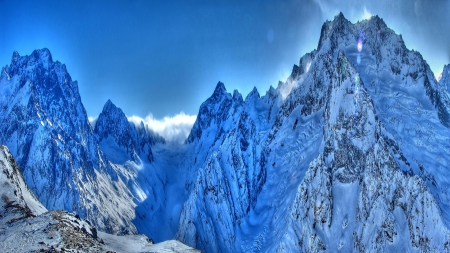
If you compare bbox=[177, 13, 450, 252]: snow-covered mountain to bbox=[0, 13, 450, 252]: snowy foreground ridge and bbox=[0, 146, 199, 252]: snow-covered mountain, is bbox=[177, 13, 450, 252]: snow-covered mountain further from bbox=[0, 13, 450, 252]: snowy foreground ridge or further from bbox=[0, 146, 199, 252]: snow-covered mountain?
bbox=[0, 146, 199, 252]: snow-covered mountain

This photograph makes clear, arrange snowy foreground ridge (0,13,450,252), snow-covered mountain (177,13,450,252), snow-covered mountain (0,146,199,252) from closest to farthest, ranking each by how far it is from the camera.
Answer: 1. snow-covered mountain (0,146,199,252)
2. snowy foreground ridge (0,13,450,252)
3. snow-covered mountain (177,13,450,252)

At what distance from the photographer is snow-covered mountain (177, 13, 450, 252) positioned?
11212 cm

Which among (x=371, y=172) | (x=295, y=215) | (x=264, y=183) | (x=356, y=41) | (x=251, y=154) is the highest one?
(x=356, y=41)

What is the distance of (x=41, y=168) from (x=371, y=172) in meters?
167

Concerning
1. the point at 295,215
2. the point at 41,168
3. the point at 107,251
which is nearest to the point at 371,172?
the point at 295,215

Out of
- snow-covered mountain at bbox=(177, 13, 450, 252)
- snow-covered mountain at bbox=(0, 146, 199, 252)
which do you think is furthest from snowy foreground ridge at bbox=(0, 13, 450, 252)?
snow-covered mountain at bbox=(177, 13, 450, 252)

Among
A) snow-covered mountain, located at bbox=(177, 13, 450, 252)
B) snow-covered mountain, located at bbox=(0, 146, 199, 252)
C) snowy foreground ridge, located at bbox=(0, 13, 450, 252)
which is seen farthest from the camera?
snow-covered mountain, located at bbox=(177, 13, 450, 252)

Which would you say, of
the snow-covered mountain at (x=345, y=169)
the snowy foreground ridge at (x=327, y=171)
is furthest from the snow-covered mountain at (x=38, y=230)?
the snow-covered mountain at (x=345, y=169)

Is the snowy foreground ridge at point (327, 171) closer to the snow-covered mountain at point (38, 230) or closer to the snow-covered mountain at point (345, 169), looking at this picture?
the snow-covered mountain at point (38, 230)

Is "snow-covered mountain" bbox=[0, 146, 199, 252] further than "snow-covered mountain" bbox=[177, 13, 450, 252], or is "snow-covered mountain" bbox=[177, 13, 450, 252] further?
"snow-covered mountain" bbox=[177, 13, 450, 252]

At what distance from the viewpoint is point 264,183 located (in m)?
186

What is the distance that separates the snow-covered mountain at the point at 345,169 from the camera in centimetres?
11212

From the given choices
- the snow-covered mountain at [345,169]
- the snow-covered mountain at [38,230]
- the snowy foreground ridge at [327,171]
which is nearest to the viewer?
the snow-covered mountain at [38,230]

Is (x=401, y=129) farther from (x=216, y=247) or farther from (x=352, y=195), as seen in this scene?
(x=216, y=247)
